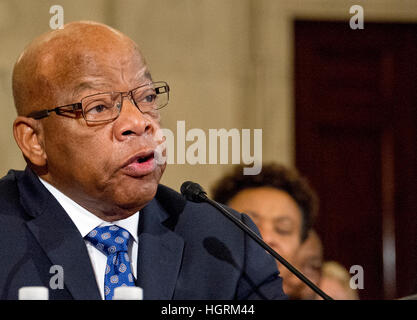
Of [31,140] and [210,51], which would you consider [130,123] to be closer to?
[31,140]

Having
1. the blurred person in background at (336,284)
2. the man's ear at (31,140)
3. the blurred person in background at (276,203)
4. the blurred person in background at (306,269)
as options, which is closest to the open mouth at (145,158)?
the man's ear at (31,140)

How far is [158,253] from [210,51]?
204 cm

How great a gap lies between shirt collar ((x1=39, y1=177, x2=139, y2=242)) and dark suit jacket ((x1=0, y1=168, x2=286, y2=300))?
2cm

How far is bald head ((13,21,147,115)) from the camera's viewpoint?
1.68m

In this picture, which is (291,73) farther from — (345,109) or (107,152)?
(107,152)

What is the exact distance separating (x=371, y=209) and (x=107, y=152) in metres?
2.57

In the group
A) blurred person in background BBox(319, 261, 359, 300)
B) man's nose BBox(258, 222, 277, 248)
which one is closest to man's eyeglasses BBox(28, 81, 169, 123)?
man's nose BBox(258, 222, 277, 248)

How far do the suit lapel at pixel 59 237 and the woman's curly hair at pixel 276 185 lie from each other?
3.39 feet

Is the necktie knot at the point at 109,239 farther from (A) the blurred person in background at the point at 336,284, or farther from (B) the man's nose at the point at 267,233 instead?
(A) the blurred person in background at the point at 336,284

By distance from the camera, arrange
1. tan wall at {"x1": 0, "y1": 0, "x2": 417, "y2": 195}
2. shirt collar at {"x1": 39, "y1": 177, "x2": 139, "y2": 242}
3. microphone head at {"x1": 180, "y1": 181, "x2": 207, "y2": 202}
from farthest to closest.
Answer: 1. tan wall at {"x1": 0, "y1": 0, "x2": 417, "y2": 195}
2. shirt collar at {"x1": 39, "y1": 177, "x2": 139, "y2": 242}
3. microphone head at {"x1": 180, "y1": 181, "x2": 207, "y2": 202}

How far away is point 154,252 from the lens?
1719 mm

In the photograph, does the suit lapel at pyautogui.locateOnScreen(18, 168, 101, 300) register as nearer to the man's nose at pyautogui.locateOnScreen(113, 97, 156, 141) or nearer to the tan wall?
the man's nose at pyautogui.locateOnScreen(113, 97, 156, 141)

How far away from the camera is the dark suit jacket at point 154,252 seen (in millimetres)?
1631
